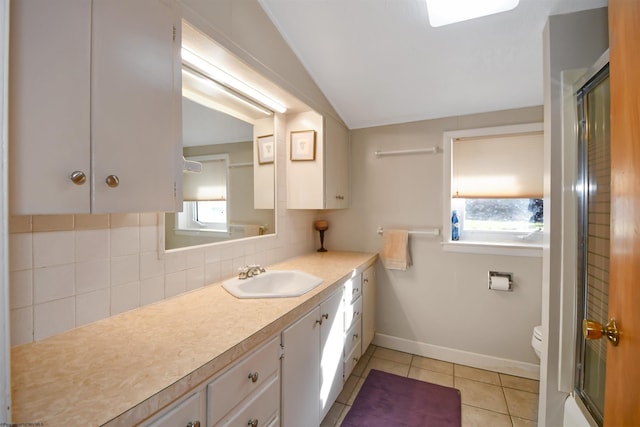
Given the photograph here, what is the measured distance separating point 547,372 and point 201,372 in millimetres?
1611

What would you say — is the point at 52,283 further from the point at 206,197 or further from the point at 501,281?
the point at 501,281

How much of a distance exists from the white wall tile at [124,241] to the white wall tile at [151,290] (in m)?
0.15

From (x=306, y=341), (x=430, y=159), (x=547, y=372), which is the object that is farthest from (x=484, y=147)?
(x=306, y=341)

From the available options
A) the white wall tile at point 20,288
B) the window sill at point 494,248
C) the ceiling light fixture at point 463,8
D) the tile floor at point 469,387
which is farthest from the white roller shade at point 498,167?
the white wall tile at point 20,288

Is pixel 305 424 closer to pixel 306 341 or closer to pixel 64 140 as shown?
pixel 306 341

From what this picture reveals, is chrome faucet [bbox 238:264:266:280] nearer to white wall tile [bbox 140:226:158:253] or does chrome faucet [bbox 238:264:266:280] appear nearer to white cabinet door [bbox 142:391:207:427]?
white wall tile [bbox 140:226:158:253]

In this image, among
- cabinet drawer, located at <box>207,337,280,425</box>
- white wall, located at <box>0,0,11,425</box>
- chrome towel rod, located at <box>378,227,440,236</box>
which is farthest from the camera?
chrome towel rod, located at <box>378,227,440,236</box>

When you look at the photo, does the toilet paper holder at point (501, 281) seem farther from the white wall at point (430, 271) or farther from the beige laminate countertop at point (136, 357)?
→ the beige laminate countertop at point (136, 357)

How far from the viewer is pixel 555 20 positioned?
1368mm

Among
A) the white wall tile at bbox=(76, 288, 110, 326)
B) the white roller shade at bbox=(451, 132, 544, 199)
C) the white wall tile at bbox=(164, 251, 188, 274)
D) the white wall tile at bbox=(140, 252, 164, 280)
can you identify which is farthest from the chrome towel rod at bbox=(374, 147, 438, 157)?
A: the white wall tile at bbox=(76, 288, 110, 326)

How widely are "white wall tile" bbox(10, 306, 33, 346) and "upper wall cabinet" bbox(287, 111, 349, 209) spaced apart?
164cm

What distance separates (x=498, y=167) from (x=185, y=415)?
2.60 metres

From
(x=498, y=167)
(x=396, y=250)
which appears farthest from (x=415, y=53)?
(x=396, y=250)

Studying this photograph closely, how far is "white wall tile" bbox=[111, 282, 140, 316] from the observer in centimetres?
112
